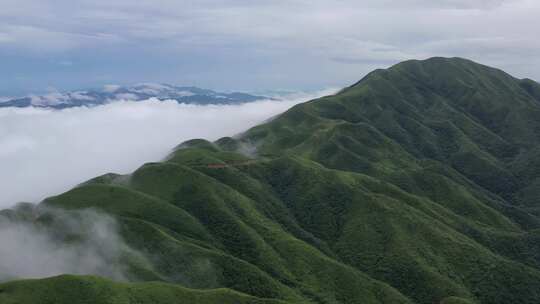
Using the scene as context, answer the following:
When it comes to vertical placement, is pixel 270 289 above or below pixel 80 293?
below

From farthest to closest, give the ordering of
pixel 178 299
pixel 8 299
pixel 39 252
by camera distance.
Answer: pixel 39 252 → pixel 178 299 → pixel 8 299

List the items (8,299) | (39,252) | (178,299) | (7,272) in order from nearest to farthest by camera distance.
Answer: (8,299) → (178,299) → (7,272) → (39,252)

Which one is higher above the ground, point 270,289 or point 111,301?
point 111,301

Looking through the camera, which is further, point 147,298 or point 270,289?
point 270,289

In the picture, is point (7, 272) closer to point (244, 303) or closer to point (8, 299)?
point (8, 299)

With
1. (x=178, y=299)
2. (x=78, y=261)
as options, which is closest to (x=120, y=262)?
(x=78, y=261)

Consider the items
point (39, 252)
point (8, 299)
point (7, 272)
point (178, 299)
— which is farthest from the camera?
point (39, 252)

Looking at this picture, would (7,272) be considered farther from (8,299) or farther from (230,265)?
(230,265)

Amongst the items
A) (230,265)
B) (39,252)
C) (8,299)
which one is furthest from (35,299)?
(230,265)

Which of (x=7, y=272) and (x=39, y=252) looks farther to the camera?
(x=39, y=252)
